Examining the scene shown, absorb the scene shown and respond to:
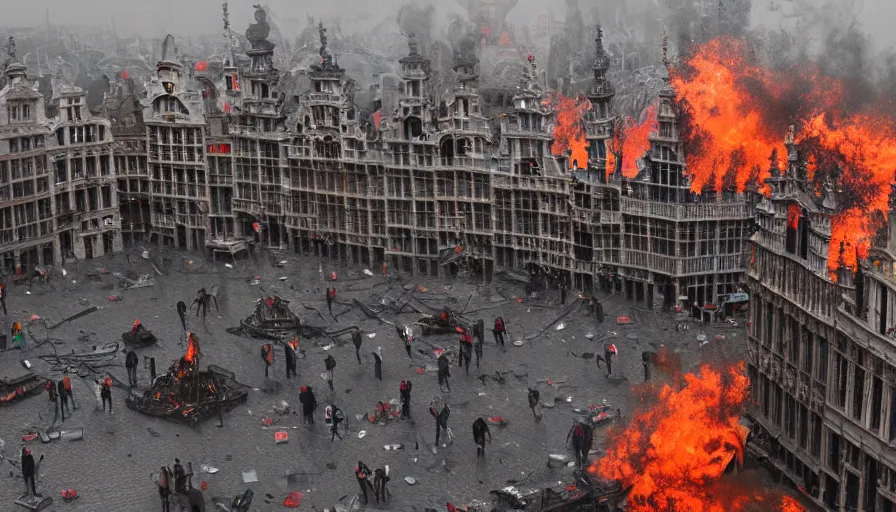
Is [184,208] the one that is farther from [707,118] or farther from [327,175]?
[707,118]

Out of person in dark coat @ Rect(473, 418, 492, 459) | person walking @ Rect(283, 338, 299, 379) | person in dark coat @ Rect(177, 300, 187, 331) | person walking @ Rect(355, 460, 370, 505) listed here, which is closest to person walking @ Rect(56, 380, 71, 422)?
person walking @ Rect(283, 338, 299, 379)

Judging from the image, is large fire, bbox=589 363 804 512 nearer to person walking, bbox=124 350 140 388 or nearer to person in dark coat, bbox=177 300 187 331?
person walking, bbox=124 350 140 388

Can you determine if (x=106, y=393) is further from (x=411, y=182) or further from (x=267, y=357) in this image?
(x=411, y=182)

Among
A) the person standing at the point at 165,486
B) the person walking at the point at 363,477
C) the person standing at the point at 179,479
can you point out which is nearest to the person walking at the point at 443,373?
the person walking at the point at 363,477

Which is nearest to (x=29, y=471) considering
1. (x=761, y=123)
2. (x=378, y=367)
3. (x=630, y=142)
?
(x=378, y=367)

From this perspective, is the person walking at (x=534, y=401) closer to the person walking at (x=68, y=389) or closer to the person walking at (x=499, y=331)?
the person walking at (x=499, y=331)

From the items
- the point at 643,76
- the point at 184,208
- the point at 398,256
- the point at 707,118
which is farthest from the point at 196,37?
the point at 707,118
